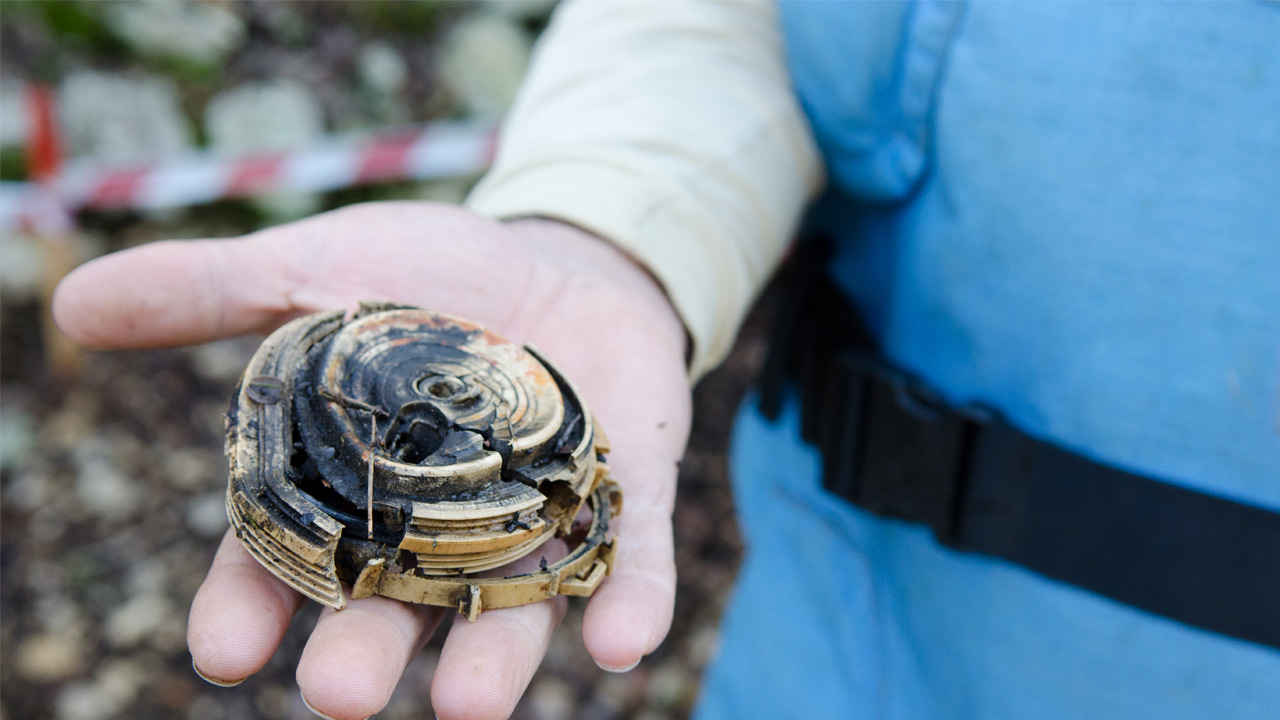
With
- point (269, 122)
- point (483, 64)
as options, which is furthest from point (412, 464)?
point (483, 64)

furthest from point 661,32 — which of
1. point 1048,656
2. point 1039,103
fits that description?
point 1048,656

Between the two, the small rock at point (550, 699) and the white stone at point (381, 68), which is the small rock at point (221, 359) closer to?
the white stone at point (381, 68)

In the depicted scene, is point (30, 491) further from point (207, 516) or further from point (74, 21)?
point (74, 21)

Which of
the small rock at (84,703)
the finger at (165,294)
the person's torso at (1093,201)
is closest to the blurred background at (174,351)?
the small rock at (84,703)

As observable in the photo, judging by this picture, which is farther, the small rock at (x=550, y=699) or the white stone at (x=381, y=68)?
the white stone at (x=381, y=68)

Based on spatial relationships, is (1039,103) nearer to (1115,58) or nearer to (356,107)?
(1115,58)

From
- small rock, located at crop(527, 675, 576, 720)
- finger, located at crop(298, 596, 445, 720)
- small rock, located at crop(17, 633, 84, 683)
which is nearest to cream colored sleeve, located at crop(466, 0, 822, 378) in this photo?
finger, located at crop(298, 596, 445, 720)
